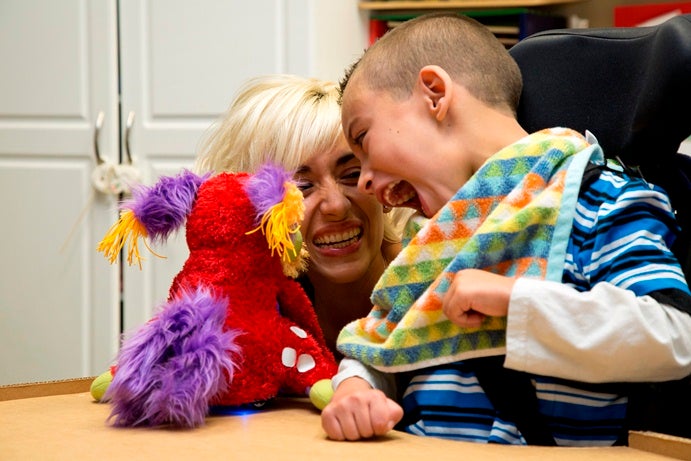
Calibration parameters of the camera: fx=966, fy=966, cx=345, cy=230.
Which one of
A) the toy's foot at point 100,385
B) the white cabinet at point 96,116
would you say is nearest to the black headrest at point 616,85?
the toy's foot at point 100,385

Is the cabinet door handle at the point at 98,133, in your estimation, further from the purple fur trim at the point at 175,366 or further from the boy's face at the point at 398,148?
the purple fur trim at the point at 175,366

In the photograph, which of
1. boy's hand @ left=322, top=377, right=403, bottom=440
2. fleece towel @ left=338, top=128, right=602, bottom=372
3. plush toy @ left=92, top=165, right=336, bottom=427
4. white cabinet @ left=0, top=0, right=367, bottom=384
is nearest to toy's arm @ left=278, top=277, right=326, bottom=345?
plush toy @ left=92, top=165, right=336, bottom=427

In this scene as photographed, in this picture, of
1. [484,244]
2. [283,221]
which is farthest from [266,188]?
[484,244]

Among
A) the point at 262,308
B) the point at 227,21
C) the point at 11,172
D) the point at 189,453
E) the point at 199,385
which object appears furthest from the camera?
the point at 11,172

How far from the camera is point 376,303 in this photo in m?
1.13

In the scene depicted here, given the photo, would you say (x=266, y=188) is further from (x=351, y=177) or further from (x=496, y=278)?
(x=351, y=177)

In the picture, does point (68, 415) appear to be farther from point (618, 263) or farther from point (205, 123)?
point (205, 123)

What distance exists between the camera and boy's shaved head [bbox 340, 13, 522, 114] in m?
1.18

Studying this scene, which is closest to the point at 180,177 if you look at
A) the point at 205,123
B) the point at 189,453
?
the point at 189,453

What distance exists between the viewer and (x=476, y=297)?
934mm

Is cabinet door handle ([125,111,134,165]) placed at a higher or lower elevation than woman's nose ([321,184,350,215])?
lower

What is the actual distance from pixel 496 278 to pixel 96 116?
239 cm

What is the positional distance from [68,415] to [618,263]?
2.06 feet

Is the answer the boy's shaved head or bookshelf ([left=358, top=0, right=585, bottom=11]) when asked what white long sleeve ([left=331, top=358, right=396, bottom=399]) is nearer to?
the boy's shaved head
